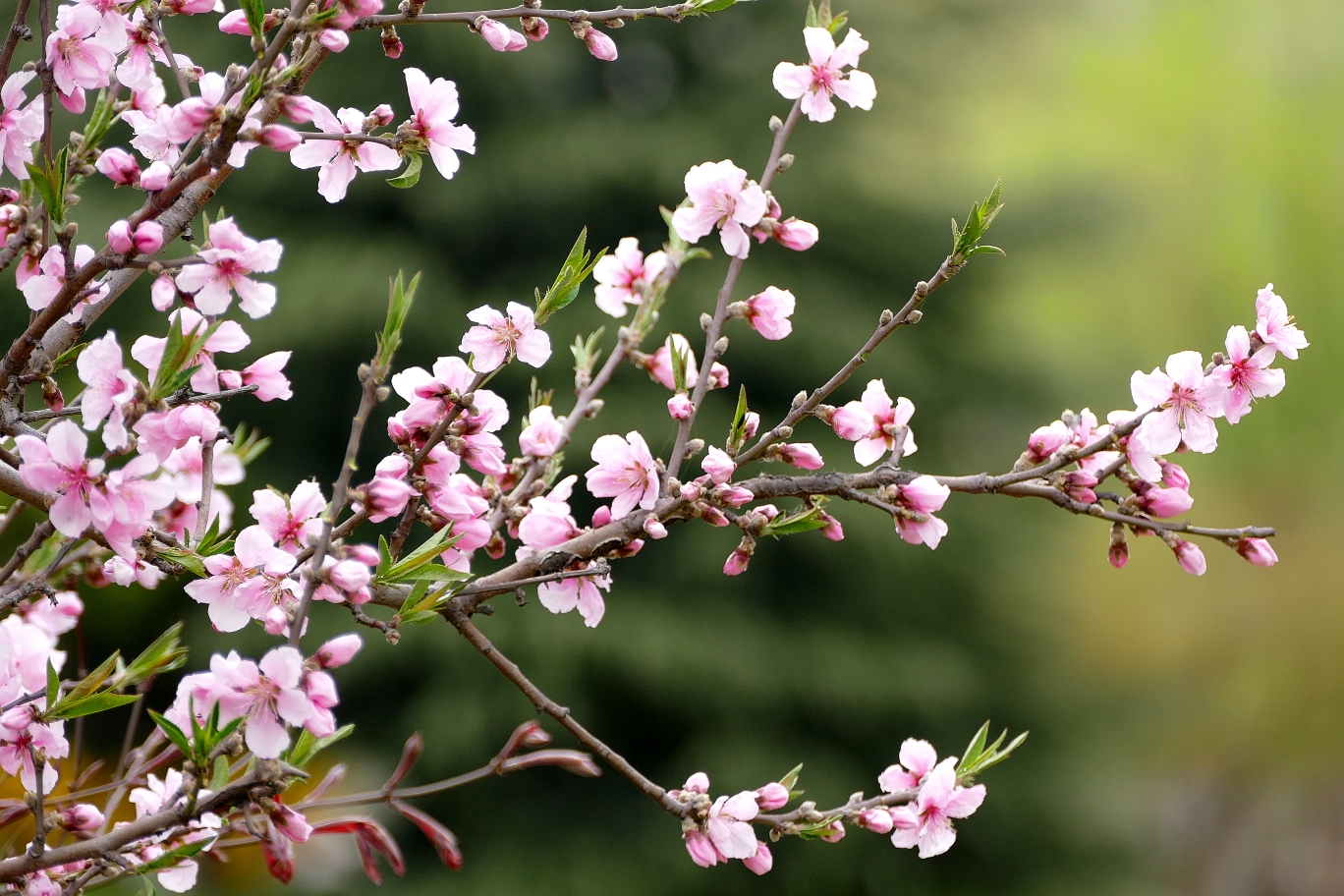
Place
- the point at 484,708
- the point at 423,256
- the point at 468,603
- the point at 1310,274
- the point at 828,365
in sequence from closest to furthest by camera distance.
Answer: the point at 468,603 < the point at 484,708 < the point at 828,365 < the point at 423,256 < the point at 1310,274

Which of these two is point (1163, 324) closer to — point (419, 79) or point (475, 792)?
point (475, 792)

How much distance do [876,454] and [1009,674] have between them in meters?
5.86

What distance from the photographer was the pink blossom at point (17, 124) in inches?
44.0

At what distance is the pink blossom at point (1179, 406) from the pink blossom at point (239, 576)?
0.85 meters

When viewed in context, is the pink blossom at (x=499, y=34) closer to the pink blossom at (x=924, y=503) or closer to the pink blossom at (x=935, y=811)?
the pink blossom at (x=924, y=503)

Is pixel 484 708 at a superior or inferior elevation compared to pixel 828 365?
inferior

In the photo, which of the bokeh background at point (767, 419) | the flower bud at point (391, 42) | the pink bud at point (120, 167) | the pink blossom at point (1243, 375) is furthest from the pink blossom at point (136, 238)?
the bokeh background at point (767, 419)

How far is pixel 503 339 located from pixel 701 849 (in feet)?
1.81

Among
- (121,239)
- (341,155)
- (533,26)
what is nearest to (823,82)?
(533,26)

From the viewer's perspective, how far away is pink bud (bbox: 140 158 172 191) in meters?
1.02

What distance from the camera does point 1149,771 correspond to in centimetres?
1032

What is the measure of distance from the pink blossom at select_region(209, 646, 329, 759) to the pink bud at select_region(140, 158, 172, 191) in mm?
436

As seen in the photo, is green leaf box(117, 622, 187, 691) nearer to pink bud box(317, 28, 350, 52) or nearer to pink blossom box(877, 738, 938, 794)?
pink bud box(317, 28, 350, 52)

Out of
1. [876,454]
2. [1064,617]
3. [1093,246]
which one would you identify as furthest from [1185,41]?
[876,454]
